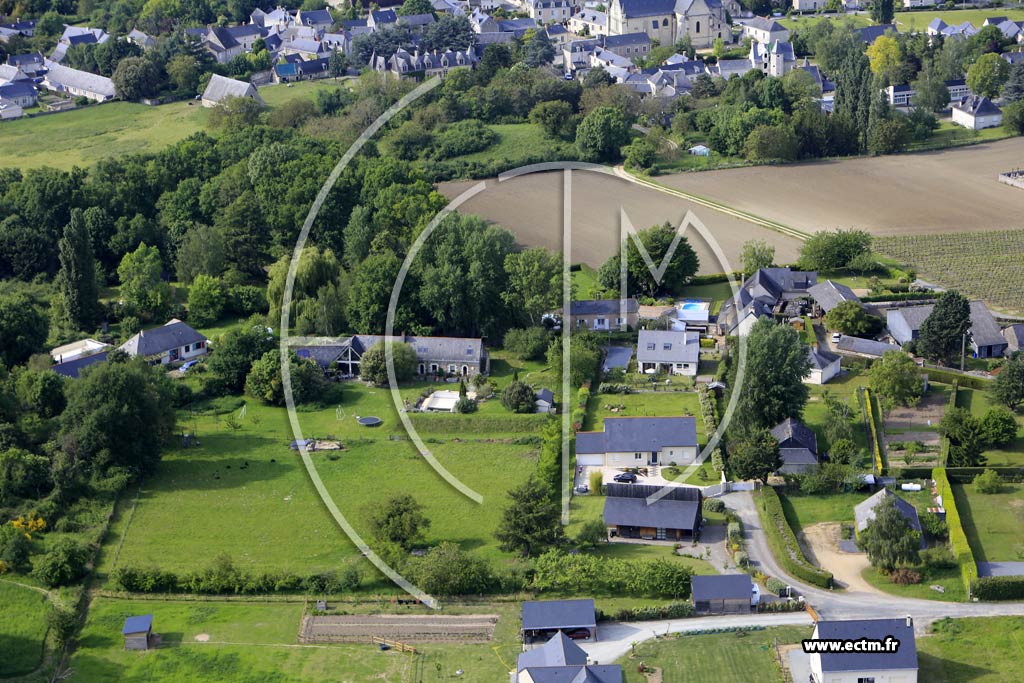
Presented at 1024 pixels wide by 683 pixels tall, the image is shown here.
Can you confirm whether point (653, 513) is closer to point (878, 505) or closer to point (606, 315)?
point (878, 505)

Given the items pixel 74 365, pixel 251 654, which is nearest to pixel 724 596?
pixel 251 654

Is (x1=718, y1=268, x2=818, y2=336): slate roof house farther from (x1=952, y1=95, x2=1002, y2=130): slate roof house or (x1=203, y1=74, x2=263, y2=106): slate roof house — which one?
(x1=203, y1=74, x2=263, y2=106): slate roof house

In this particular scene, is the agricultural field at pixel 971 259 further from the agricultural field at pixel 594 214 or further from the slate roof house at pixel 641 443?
the slate roof house at pixel 641 443

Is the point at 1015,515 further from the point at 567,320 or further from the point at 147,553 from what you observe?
the point at 147,553

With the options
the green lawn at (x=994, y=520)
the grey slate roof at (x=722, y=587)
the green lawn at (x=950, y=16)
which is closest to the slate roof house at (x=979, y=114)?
the green lawn at (x=950, y=16)

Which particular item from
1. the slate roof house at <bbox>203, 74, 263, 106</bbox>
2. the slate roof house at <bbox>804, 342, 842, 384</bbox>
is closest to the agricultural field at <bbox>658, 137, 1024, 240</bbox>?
the slate roof house at <bbox>804, 342, 842, 384</bbox>
